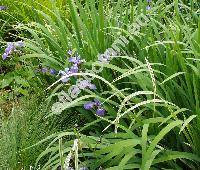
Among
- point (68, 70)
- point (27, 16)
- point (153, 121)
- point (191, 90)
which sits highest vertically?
point (27, 16)

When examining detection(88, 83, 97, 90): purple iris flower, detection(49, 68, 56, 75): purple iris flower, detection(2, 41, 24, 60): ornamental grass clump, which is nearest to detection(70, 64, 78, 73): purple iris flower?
detection(88, 83, 97, 90): purple iris flower

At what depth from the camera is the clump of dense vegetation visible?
203cm

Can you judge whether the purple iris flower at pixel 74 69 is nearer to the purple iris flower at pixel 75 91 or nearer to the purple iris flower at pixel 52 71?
the purple iris flower at pixel 75 91

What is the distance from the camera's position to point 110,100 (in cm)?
227

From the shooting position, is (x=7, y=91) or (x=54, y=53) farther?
(x=7, y=91)

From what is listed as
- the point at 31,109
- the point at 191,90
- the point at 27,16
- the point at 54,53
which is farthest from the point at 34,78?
the point at 191,90

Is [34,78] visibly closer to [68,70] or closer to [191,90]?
[68,70]

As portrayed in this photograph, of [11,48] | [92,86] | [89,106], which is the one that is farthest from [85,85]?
[11,48]

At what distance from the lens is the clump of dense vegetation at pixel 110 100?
203 cm

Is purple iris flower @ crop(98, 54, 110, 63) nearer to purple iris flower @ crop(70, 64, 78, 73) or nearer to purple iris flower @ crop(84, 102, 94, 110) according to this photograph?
purple iris flower @ crop(70, 64, 78, 73)

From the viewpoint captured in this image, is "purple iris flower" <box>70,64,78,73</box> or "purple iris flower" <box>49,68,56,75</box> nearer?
"purple iris flower" <box>70,64,78,73</box>

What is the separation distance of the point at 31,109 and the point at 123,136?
696 mm

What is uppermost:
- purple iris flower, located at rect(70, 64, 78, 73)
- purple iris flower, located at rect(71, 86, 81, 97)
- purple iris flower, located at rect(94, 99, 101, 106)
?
purple iris flower, located at rect(70, 64, 78, 73)

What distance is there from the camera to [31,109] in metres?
2.56
